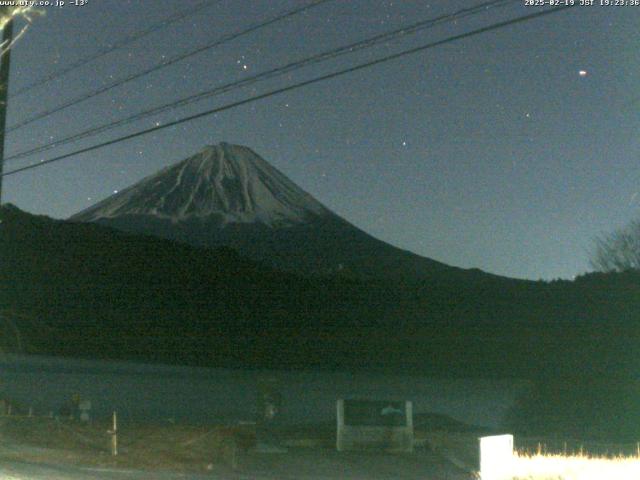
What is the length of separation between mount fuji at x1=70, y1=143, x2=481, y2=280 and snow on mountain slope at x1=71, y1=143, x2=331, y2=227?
0.42 ft

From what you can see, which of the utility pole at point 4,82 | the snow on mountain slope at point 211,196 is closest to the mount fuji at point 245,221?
the snow on mountain slope at point 211,196

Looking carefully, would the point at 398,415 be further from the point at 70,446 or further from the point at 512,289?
the point at 512,289

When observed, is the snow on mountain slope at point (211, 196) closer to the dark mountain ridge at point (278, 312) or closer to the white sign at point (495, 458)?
the dark mountain ridge at point (278, 312)

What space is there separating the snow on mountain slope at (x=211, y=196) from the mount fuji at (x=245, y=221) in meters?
0.13

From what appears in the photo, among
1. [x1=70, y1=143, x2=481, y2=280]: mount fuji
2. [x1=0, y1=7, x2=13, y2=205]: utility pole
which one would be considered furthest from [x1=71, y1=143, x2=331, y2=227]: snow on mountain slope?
[x1=0, y1=7, x2=13, y2=205]: utility pole

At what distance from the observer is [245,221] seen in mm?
145250

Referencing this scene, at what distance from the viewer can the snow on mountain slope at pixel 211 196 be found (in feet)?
376

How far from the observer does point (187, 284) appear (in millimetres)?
81750

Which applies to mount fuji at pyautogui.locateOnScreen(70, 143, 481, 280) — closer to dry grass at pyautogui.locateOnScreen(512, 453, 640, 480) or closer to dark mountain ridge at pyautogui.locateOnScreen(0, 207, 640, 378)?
dark mountain ridge at pyautogui.locateOnScreen(0, 207, 640, 378)

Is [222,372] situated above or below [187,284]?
below

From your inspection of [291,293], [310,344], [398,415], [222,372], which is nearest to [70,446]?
[398,415]

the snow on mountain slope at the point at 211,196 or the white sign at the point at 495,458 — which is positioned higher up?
the snow on mountain slope at the point at 211,196

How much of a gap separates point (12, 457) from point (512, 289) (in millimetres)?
67674

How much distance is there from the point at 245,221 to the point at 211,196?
813cm
